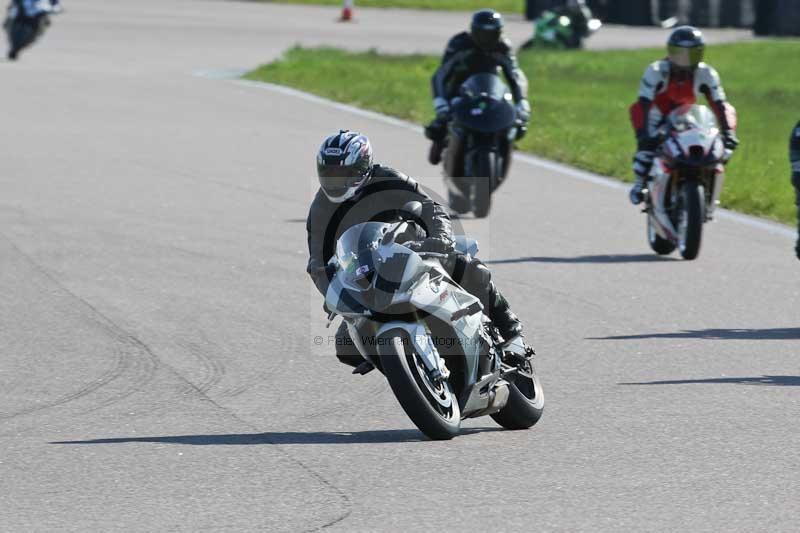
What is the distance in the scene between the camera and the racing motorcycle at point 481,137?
1548 centimetres

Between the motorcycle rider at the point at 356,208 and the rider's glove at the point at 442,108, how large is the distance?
7.54 m

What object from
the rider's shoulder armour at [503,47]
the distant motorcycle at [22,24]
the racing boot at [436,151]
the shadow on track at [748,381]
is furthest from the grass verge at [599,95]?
the shadow on track at [748,381]

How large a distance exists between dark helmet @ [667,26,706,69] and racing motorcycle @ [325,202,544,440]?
244 inches

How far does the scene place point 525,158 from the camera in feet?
66.4

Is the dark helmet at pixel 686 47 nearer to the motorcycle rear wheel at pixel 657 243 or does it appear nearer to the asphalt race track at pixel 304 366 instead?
the motorcycle rear wheel at pixel 657 243

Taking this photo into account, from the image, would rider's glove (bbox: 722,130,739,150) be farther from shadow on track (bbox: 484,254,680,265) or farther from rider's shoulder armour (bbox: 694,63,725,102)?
shadow on track (bbox: 484,254,680,265)

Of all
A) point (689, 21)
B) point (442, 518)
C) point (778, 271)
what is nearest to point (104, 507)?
point (442, 518)

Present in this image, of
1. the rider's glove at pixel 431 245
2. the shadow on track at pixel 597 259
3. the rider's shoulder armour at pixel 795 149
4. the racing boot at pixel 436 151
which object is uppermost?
the rider's glove at pixel 431 245

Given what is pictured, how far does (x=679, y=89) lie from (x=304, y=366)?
5.21 metres

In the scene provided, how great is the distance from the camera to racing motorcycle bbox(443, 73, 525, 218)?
15484 millimetres

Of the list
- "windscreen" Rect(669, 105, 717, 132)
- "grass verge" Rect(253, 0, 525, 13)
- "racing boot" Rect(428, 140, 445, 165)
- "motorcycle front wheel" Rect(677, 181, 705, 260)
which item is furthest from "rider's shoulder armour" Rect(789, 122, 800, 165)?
"grass verge" Rect(253, 0, 525, 13)

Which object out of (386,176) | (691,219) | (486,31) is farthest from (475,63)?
(386,176)

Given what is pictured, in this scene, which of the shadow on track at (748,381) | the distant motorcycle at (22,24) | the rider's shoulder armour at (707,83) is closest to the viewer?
the shadow on track at (748,381)

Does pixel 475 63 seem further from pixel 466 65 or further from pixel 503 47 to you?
pixel 503 47
